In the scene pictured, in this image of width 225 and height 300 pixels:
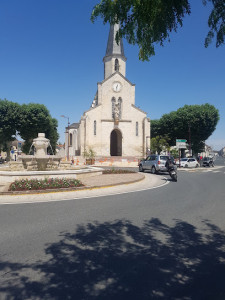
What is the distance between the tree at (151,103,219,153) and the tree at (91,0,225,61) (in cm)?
4088

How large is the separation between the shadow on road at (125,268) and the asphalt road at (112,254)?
1 centimetres

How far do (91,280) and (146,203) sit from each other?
4.82 metres

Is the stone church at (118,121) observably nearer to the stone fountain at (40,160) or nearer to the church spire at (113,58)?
the church spire at (113,58)

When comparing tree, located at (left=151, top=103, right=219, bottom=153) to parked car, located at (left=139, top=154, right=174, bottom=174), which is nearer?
parked car, located at (left=139, top=154, right=174, bottom=174)

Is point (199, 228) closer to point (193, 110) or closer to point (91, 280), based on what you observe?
point (91, 280)

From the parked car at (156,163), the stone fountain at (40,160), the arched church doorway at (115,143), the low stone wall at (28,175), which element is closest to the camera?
the low stone wall at (28,175)

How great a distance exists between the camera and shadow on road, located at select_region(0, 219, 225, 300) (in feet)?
8.38

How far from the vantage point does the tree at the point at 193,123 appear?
143ft

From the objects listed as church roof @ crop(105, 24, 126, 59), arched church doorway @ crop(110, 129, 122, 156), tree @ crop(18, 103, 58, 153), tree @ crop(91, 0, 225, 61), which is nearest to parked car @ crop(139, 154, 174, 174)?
tree @ crop(91, 0, 225, 61)

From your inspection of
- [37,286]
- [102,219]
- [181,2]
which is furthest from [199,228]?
Result: [181,2]

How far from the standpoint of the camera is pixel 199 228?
15.9 ft

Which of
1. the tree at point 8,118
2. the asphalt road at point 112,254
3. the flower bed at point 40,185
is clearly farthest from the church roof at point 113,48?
the asphalt road at point 112,254

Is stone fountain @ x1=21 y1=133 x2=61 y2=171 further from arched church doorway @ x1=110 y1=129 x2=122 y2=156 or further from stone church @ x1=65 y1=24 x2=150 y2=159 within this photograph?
arched church doorway @ x1=110 y1=129 x2=122 y2=156

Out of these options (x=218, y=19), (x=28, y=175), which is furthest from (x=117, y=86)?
(x=218, y=19)
